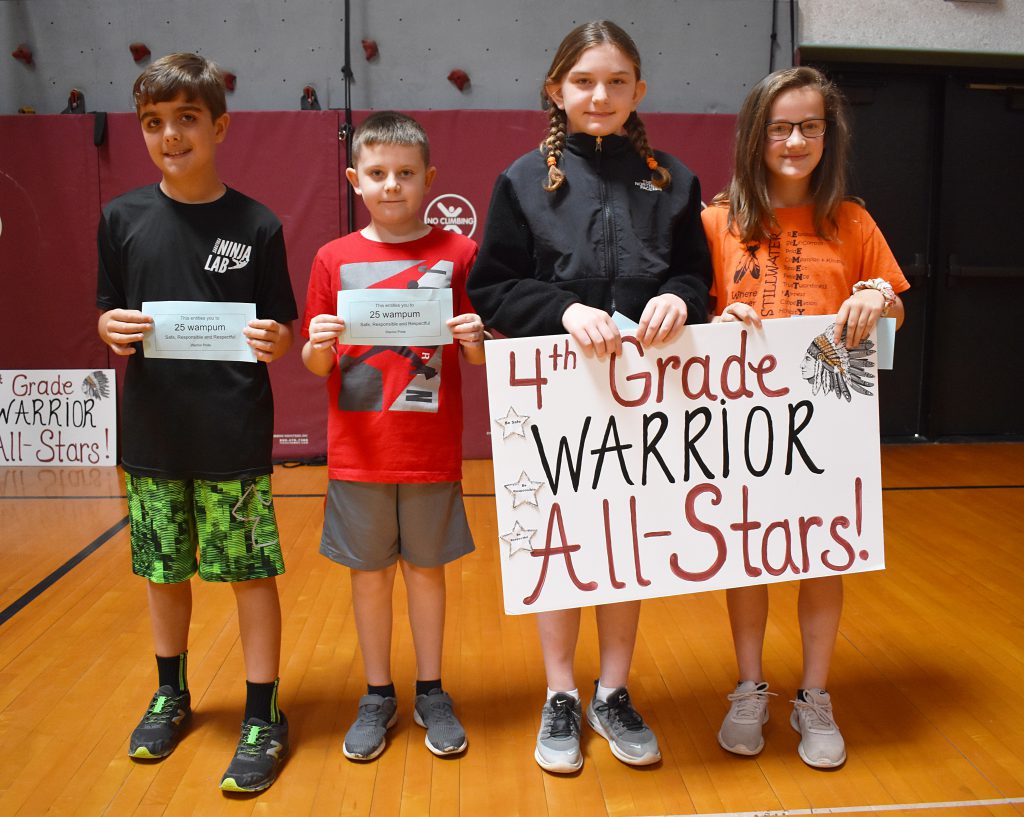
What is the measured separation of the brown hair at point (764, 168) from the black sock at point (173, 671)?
1499 millimetres

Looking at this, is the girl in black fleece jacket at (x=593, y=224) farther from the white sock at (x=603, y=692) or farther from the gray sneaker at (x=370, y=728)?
the gray sneaker at (x=370, y=728)

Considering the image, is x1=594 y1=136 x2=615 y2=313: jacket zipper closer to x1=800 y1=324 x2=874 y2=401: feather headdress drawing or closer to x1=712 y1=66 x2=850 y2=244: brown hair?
x1=712 y1=66 x2=850 y2=244: brown hair

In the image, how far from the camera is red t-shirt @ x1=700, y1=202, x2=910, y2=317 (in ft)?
5.55

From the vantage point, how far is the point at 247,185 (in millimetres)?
4469

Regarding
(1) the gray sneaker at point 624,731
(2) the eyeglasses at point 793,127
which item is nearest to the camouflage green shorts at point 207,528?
(1) the gray sneaker at point 624,731

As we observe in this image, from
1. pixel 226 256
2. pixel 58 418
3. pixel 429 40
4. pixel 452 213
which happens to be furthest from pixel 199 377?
pixel 429 40

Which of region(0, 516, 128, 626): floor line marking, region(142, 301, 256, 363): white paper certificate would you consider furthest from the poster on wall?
region(142, 301, 256, 363): white paper certificate

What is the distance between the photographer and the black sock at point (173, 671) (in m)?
1.83

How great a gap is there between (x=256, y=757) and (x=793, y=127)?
64.7 inches

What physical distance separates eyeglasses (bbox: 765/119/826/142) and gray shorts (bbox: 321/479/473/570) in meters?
0.96

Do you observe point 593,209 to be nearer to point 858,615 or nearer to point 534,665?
point 534,665

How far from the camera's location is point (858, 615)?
99.0 inches

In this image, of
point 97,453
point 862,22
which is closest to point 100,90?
point 97,453

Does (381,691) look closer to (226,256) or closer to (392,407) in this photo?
(392,407)
